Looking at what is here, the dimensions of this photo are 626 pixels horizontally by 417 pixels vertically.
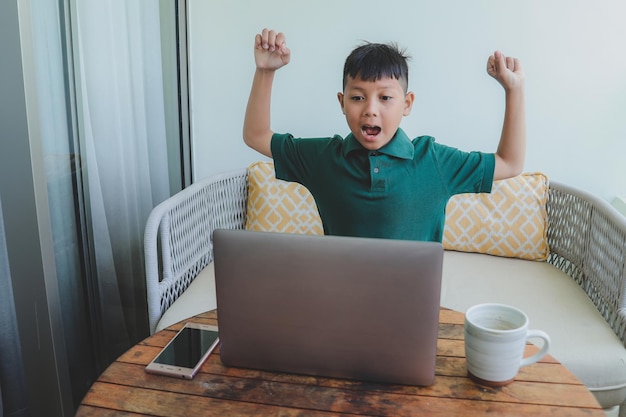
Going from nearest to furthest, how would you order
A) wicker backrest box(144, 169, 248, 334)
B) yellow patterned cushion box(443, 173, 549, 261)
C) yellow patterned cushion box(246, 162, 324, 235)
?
wicker backrest box(144, 169, 248, 334) → yellow patterned cushion box(443, 173, 549, 261) → yellow patterned cushion box(246, 162, 324, 235)

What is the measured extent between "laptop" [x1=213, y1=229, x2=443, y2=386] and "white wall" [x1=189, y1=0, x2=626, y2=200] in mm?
1476

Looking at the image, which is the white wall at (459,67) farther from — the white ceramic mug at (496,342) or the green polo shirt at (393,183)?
the white ceramic mug at (496,342)

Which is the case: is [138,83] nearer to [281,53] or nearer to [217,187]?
[217,187]

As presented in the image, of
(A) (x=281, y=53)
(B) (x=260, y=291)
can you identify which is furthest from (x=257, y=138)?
(B) (x=260, y=291)

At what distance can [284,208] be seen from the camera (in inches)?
84.5

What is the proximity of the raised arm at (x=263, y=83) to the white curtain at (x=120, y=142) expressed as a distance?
678 mm

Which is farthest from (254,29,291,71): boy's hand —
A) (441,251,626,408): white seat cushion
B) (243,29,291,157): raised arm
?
(441,251,626,408): white seat cushion

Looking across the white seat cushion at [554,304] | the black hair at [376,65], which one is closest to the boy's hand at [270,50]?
the black hair at [376,65]

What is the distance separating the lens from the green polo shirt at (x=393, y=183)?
1.18m

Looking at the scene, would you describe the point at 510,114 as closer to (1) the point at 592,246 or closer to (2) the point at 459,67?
(1) the point at 592,246

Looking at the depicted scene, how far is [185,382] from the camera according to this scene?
0.90 m

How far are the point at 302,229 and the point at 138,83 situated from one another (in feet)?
2.66

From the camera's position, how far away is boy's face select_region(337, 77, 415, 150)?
111 centimetres

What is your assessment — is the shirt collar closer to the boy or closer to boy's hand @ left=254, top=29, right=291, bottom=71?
the boy
